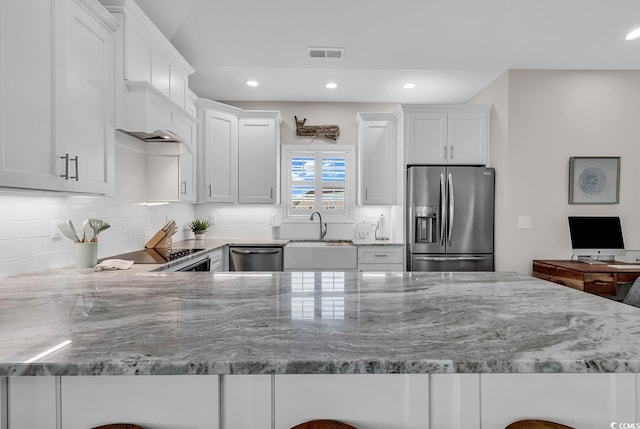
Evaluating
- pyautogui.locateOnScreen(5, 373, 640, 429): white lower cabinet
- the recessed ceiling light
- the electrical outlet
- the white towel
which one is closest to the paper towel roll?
the recessed ceiling light

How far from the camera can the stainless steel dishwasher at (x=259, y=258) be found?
392cm

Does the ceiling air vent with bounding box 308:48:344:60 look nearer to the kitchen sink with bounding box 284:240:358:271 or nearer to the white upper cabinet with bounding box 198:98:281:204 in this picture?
the white upper cabinet with bounding box 198:98:281:204

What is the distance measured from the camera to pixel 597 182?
3611 mm

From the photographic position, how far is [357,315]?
109 centimetres

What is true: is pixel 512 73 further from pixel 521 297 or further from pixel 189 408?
pixel 189 408

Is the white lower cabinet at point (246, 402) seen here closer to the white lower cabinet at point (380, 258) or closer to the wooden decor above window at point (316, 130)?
the white lower cabinet at point (380, 258)

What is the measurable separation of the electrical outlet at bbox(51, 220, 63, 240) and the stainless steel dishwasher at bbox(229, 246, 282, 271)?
6.23 feet

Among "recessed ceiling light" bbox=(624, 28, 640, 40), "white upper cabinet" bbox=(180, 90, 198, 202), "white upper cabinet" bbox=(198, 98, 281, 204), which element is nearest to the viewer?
"recessed ceiling light" bbox=(624, 28, 640, 40)

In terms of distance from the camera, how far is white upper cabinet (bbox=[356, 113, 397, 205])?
4.23 m

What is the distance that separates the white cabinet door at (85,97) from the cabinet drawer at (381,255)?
2533mm

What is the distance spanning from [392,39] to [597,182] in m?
2.54

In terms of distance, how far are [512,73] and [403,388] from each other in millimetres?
3695

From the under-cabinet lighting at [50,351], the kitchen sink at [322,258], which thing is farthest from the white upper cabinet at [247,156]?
the under-cabinet lighting at [50,351]

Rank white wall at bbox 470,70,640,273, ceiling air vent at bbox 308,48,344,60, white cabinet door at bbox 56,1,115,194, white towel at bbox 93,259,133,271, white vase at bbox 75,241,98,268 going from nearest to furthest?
white cabinet door at bbox 56,1,115,194 → white towel at bbox 93,259,133,271 → white vase at bbox 75,241,98,268 → ceiling air vent at bbox 308,48,344,60 → white wall at bbox 470,70,640,273
